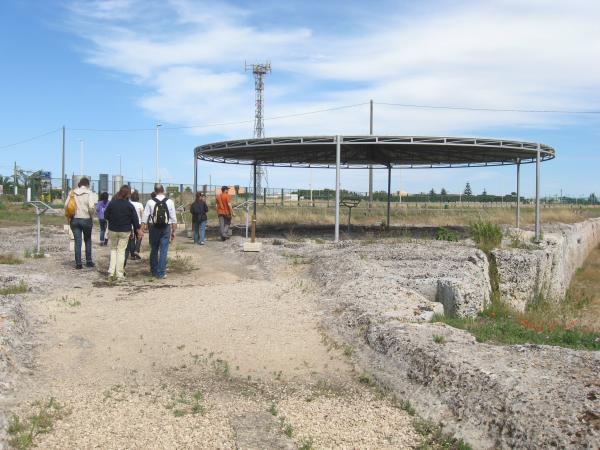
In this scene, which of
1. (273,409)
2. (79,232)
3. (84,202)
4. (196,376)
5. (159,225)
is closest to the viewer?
(273,409)

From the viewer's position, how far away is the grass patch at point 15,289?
31.5ft

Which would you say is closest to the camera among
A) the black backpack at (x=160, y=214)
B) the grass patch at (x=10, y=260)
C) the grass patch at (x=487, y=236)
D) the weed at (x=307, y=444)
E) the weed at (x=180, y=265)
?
the weed at (x=307, y=444)

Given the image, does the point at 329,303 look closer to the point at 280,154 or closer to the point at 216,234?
the point at 216,234

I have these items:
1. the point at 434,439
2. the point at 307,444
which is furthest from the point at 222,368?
the point at 434,439

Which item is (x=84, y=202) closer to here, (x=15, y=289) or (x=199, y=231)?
(x=15, y=289)

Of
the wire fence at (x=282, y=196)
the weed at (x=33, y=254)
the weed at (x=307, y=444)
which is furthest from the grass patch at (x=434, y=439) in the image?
the wire fence at (x=282, y=196)

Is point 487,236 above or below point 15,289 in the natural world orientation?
above

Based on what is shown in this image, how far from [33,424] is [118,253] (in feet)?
22.6

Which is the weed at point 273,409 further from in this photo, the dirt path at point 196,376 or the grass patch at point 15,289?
the grass patch at point 15,289

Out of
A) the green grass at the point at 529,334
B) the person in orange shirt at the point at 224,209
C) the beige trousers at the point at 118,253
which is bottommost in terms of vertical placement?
the green grass at the point at 529,334

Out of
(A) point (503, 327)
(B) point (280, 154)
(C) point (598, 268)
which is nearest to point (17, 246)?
(B) point (280, 154)

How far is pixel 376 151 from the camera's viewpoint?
23.4 meters

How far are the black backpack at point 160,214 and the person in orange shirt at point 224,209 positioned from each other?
6.11m

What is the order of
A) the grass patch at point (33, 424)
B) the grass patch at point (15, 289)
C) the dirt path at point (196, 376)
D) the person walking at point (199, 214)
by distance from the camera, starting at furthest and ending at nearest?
1. the person walking at point (199, 214)
2. the grass patch at point (15, 289)
3. the dirt path at point (196, 376)
4. the grass patch at point (33, 424)
